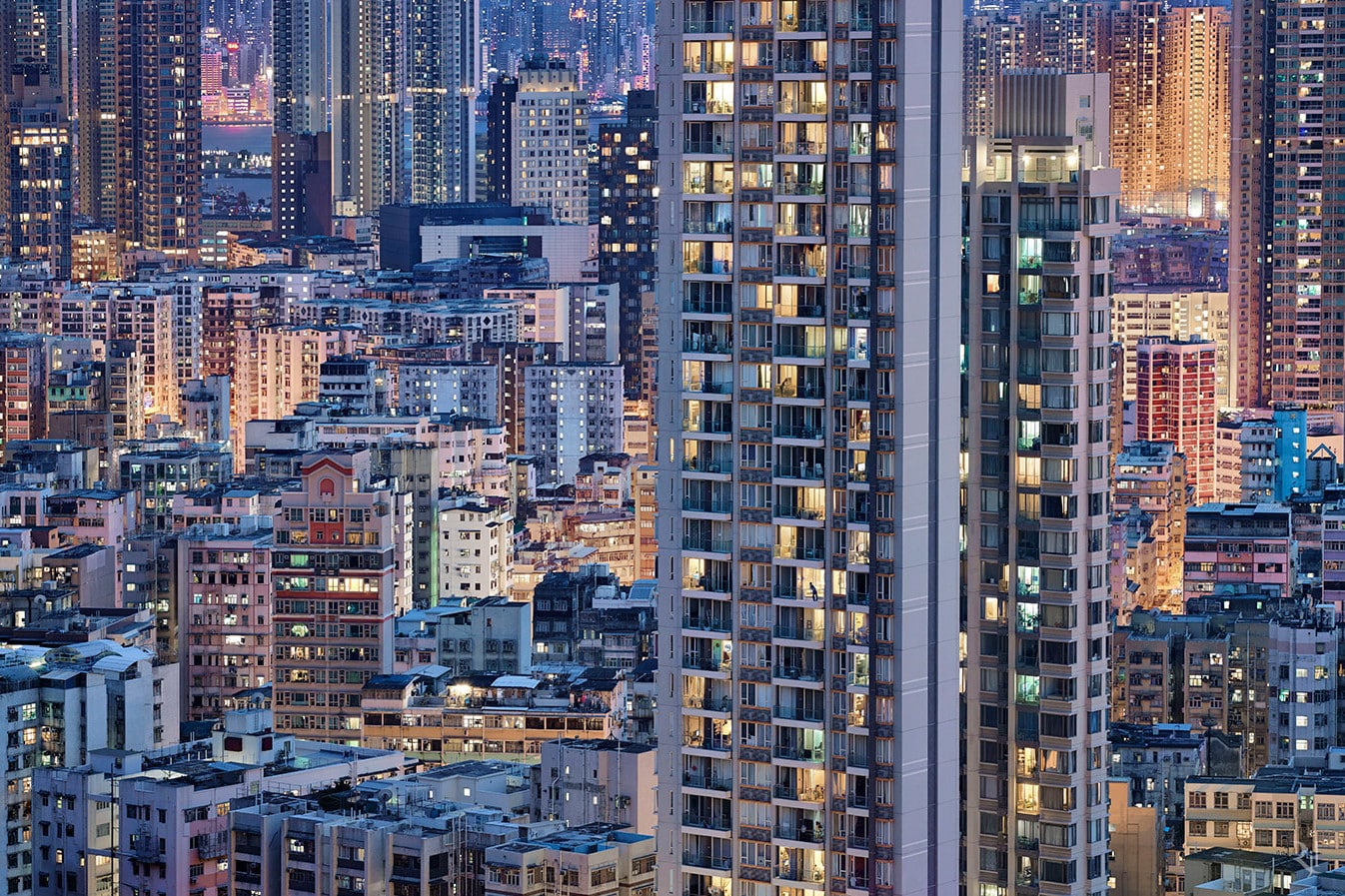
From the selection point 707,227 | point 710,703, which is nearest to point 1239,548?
point 710,703

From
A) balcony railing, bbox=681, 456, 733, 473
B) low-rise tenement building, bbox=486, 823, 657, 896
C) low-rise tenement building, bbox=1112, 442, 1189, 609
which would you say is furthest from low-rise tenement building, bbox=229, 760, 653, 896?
low-rise tenement building, bbox=1112, 442, 1189, 609

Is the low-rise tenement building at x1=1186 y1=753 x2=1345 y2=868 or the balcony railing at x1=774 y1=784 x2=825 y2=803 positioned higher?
the balcony railing at x1=774 y1=784 x2=825 y2=803

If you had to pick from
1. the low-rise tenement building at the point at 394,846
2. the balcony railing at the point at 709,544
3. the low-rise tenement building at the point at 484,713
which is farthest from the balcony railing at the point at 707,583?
the low-rise tenement building at the point at 484,713

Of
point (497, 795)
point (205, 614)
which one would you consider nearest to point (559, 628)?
point (205, 614)

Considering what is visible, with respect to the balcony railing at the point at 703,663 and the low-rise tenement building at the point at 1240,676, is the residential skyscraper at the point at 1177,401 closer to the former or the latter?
the low-rise tenement building at the point at 1240,676

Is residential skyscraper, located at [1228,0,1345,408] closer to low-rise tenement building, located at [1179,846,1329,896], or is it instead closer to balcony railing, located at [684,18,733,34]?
low-rise tenement building, located at [1179,846,1329,896]

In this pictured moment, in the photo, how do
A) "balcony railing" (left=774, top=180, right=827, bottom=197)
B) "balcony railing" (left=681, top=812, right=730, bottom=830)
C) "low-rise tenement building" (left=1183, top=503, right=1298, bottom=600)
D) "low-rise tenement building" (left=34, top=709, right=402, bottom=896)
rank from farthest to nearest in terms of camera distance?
1. "low-rise tenement building" (left=1183, top=503, right=1298, bottom=600)
2. "low-rise tenement building" (left=34, top=709, right=402, bottom=896)
3. "balcony railing" (left=681, top=812, right=730, bottom=830)
4. "balcony railing" (left=774, top=180, right=827, bottom=197)

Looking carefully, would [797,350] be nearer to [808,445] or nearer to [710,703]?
[808,445]
